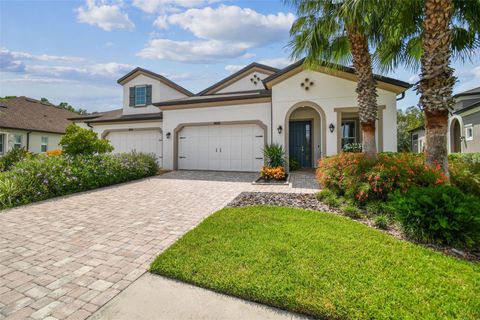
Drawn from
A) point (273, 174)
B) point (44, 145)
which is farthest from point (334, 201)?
point (44, 145)

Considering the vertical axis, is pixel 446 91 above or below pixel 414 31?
below

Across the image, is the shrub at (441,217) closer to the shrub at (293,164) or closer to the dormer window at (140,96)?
the shrub at (293,164)

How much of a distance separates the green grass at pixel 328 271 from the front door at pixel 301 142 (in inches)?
364

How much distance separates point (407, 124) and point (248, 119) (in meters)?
30.3

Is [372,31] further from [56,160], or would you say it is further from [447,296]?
[56,160]

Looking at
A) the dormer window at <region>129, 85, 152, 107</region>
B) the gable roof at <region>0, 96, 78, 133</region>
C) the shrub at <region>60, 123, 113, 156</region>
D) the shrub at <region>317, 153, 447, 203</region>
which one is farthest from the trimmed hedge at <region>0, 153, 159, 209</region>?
the gable roof at <region>0, 96, 78, 133</region>

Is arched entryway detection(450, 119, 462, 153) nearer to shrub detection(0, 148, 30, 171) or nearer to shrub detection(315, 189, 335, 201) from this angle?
shrub detection(315, 189, 335, 201)

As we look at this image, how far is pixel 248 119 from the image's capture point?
1271 cm

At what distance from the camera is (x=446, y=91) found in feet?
18.9

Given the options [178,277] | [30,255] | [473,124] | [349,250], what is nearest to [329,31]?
[349,250]

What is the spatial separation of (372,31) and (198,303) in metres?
9.83

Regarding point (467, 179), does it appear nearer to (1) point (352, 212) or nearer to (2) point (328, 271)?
(1) point (352, 212)

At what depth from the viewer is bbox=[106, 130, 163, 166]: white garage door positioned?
15.5m

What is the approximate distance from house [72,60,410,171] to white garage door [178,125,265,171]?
0.05 metres
